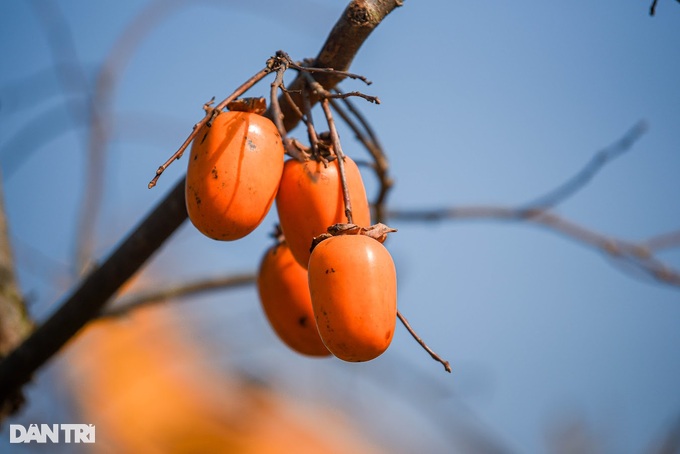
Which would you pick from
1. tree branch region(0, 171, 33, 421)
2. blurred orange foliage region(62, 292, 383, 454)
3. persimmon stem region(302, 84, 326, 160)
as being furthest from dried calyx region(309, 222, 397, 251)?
blurred orange foliage region(62, 292, 383, 454)

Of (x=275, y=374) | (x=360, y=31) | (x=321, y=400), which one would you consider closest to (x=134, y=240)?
(x=360, y=31)

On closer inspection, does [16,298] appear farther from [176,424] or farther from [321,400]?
[176,424]

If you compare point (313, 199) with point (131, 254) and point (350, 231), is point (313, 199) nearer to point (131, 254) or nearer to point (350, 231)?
point (350, 231)

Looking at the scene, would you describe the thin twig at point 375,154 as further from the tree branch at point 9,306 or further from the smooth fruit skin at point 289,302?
the tree branch at point 9,306

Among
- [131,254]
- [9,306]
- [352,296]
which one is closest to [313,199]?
[352,296]

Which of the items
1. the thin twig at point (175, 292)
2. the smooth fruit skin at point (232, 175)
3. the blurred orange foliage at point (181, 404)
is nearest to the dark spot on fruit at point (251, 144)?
the smooth fruit skin at point (232, 175)

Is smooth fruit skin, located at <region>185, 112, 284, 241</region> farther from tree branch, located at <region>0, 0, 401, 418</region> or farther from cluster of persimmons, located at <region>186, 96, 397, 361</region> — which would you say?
tree branch, located at <region>0, 0, 401, 418</region>
